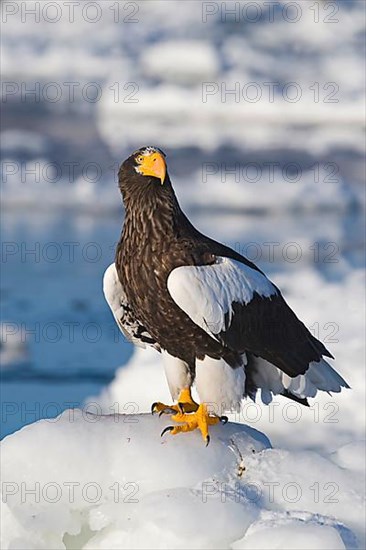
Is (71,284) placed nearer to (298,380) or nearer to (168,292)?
(298,380)

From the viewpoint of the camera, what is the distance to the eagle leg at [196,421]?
12.1 feet

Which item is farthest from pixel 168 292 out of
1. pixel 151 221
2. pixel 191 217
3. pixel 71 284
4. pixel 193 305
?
pixel 191 217

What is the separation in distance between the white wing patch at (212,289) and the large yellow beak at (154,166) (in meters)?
0.29

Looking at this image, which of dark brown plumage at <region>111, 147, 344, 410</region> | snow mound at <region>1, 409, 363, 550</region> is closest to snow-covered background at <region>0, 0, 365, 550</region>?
snow mound at <region>1, 409, 363, 550</region>

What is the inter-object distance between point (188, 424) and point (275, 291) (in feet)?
1.84

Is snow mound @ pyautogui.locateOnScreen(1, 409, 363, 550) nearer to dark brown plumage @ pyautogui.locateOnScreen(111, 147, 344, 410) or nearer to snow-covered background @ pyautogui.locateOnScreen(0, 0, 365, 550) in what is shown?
snow-covered background @ pyautogui.locateOnScreen(0, 0, 365, 550)

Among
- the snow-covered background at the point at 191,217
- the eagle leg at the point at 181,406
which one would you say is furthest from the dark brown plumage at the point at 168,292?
the snow-covered background at the point at 191,217

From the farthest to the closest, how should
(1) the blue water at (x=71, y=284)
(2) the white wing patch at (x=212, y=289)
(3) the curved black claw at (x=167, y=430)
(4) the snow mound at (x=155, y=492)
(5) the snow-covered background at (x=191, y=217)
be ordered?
(1) the blue water at (x=71, y=284), (2) the white wing patch at (x=212, y=289), (3) the curved black claw at (x=167, y=430), (5) the snow-covered background at (x=191, y=217), (4) the snow mound at (x=155, y=492)

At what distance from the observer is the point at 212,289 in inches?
150

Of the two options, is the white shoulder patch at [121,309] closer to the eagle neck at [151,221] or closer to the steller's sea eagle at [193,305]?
the steller's sea eagle at [193,305]

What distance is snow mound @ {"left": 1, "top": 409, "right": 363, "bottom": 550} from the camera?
3.05 meters

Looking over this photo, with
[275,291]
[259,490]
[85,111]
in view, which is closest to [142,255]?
[275,291]

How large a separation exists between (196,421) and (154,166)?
777mm

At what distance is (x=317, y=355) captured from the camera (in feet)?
13.6
